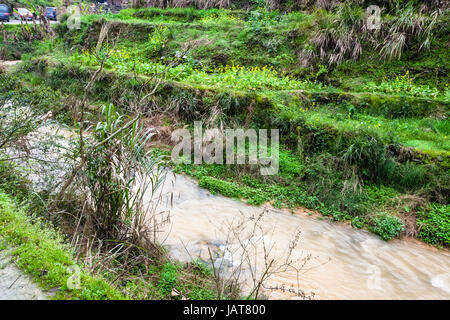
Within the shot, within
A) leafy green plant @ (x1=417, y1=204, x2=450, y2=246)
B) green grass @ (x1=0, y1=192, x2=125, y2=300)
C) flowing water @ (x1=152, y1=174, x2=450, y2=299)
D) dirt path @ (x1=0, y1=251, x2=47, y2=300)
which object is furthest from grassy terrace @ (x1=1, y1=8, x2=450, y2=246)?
dirt path @ (x1=0, y1=251, x2=47, y2=300)

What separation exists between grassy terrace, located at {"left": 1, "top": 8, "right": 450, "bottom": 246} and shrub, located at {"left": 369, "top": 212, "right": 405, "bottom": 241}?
2 centimetres

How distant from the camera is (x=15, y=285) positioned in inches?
81.2

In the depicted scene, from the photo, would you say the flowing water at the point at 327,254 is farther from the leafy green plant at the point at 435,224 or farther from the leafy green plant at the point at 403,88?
the leafy green plant at the point at 403,88

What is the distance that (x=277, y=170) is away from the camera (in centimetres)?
609

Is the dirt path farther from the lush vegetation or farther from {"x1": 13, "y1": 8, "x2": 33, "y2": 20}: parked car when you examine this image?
{"x1": 13, "y1": 8, "x2": 33, "y2": 20}: parked car

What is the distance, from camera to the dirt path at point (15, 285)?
1979 mm

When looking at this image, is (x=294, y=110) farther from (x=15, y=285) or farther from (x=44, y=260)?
(x=15, y=285)

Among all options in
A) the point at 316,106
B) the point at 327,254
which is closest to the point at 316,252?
the point at 327,254

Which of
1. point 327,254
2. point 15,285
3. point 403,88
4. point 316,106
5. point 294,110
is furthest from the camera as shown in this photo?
point 316,106

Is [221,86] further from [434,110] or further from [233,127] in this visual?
[434,110]

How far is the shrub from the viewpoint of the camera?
4660mm

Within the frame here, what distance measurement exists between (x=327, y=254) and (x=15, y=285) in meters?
3.83

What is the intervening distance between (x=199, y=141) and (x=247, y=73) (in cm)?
294
